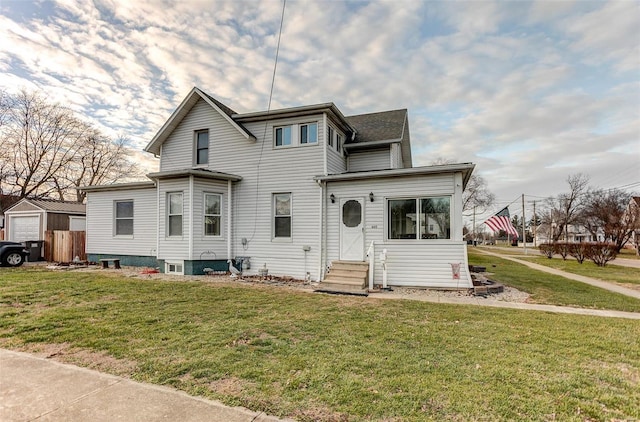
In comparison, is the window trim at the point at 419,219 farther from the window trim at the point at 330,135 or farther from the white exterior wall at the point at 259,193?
the window trim at the point at 330,135

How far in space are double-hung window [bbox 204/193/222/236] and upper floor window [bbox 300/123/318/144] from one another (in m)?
3.98

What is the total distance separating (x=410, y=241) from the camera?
9727 mm

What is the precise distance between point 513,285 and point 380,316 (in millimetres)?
7070

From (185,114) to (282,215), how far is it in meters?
6.08

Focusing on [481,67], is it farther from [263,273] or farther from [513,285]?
[263,273]

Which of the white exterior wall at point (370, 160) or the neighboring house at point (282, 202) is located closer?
the neighboring house at point (282, 202)

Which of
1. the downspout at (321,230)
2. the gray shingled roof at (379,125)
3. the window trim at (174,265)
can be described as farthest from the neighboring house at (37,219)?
the gray shingled roof at (379,125)

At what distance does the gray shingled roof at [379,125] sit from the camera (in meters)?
13.4

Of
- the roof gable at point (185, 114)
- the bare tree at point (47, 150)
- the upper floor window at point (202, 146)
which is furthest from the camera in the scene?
the bare tree at point (47, 150)

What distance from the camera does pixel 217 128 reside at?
41.4 feet

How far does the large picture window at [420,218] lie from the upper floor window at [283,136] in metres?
4.53

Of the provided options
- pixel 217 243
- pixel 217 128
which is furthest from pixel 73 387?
pixel 217 128

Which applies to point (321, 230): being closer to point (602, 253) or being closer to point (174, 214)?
point (174, 214)

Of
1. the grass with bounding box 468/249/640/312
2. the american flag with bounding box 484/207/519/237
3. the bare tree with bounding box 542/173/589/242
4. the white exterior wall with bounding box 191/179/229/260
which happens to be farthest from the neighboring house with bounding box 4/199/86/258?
the bare tree with bounding box 542/173/589/242
